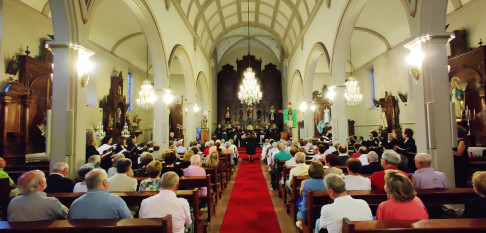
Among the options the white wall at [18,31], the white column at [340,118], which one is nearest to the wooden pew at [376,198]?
the white column at [340,118]

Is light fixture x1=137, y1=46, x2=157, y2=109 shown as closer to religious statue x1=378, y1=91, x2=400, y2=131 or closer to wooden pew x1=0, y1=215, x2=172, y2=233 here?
wooden pew x1=0, y1=215, x2=172, y2=233

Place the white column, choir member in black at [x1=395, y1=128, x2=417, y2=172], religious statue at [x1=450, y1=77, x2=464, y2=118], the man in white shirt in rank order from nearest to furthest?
the man in white shirt
choir member in black at [x1=395, y1=128, x2=417, y2=172]
religious statue at [x1=450, y1=77, x2=464, y2=118]
the white column

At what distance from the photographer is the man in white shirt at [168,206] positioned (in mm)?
2486

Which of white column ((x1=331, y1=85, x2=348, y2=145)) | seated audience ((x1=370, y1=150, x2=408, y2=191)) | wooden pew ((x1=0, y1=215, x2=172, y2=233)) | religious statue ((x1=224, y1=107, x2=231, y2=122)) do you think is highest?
religious statue ((x1=224, y1=107, x2=231, y2=122))

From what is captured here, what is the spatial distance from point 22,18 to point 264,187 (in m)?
8.08

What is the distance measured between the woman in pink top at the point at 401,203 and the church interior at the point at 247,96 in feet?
0.87

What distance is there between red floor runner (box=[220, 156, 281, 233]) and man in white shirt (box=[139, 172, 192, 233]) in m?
1.63

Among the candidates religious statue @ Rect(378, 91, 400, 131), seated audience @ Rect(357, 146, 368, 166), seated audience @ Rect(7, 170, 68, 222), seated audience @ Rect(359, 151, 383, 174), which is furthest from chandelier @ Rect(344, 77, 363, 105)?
seated audience @ Rect(7, 170, 68, 222)

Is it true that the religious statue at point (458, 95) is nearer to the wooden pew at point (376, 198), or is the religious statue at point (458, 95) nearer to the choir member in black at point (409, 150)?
the choir member in black at point (409, 150)

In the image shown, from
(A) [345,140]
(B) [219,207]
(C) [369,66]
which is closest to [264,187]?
(B) [219,207]

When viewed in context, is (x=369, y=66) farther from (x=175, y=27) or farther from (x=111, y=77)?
(x=111, y=77)

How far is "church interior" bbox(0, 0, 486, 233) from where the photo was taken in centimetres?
413

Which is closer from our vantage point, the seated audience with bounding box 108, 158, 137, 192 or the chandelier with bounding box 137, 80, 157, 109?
the seated audience with bounding box 108, 158, 137, 192

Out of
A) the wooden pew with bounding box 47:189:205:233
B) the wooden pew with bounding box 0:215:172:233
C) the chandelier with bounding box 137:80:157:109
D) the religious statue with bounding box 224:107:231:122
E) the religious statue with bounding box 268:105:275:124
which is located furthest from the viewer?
the religious statue with bounding box 224:107:231:122
